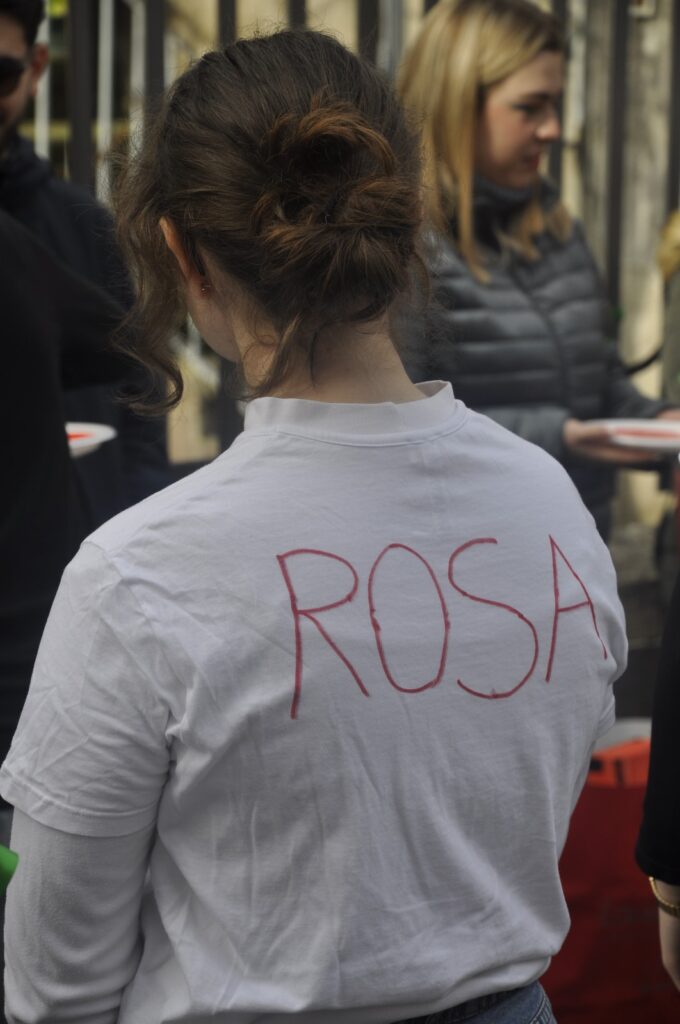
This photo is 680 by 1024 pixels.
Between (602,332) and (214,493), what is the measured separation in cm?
225

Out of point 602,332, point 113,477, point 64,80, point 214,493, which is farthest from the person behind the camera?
point 64,80

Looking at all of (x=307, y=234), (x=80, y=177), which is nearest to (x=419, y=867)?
(x=307, y=234)

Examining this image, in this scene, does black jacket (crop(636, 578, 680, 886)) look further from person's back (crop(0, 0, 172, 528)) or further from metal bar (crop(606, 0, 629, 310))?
metal bar (crop(606, 0, 629, 310))

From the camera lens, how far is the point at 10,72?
2.60m

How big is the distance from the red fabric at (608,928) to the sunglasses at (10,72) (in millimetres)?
1662

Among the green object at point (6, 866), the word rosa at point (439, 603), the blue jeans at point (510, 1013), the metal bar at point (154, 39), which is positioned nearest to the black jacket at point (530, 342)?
the word rosa at point (439, 603)

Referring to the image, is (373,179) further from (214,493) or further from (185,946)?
(185,946)

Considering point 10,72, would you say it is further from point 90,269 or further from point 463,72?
point 463,72

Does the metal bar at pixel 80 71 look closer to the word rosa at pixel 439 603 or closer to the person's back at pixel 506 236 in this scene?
the person's back at pixel 506 236

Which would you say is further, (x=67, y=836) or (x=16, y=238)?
(x=16, y=238)

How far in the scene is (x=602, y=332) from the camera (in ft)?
10.5

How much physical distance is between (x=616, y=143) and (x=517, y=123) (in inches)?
102

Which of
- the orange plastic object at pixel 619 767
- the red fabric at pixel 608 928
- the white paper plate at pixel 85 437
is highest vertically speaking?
the white paper plate at pixel 85 437

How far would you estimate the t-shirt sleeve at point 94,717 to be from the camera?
105 cm
